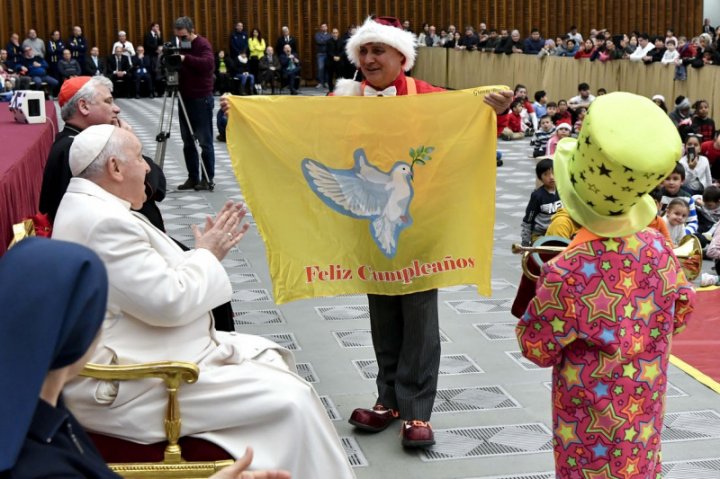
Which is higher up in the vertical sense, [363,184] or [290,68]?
[363,184]

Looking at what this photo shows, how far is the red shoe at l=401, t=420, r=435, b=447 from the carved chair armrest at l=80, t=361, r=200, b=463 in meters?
1.21

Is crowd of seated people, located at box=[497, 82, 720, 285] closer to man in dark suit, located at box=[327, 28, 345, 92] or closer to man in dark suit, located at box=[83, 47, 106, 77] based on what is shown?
man in dark suit, located at box=[327, 28, 345, 92]

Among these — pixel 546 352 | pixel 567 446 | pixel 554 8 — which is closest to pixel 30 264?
pixel 546 352

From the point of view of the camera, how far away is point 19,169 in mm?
4223

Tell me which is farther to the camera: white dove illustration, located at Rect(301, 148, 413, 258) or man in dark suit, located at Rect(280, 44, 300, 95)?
man in dark suit, located at Rect(280, 44, 300, 95)

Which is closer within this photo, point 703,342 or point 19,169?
point 19,169

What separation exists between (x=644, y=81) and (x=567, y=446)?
14651 millimetres

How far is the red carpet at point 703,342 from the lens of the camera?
4801mm

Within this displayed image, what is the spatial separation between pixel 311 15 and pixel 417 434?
2130 cm

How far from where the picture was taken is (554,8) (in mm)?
25438

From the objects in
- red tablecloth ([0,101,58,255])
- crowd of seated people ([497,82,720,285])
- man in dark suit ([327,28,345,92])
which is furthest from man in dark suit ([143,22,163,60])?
red tablecloth ([0,101,58,255])

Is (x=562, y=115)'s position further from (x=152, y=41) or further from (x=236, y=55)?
(x=152, y=41)

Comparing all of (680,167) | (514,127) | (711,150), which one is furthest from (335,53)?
(680,167)

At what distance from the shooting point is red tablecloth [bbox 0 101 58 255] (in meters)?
3.67
